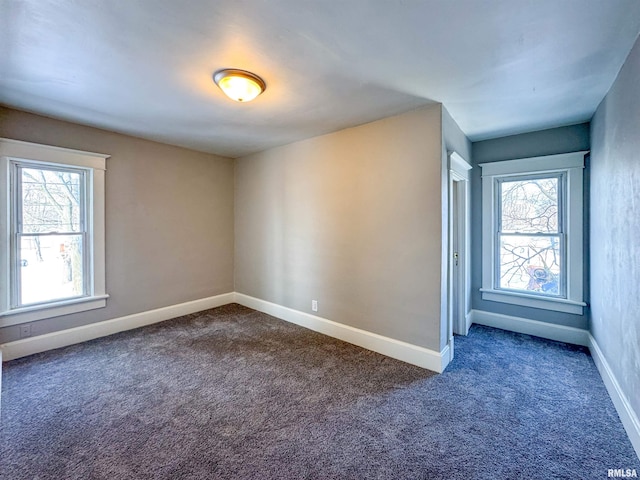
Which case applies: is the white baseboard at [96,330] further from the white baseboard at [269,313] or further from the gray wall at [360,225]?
the gray wall at [360,225]

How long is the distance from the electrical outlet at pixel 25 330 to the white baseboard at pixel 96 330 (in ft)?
0.13

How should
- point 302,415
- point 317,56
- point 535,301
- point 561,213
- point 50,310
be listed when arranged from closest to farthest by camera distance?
point 317,56, point 302,415, point 50,310, point 561,213, point 535,301

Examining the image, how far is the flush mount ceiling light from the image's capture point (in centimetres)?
213

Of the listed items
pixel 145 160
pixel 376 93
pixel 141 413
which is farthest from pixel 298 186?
pixel 141 413

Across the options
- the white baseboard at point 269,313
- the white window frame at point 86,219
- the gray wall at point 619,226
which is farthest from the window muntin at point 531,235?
the white window frame at point 86,219

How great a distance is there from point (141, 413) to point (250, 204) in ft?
10.4

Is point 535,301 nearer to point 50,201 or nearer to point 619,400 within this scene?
point 619,400

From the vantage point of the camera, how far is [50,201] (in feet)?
10.5

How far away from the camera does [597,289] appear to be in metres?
2.85

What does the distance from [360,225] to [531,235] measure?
86.9 inches

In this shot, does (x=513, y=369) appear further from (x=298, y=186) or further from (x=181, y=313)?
(x=181, y=313)

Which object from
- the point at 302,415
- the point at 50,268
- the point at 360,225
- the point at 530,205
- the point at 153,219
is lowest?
the point at 302,415

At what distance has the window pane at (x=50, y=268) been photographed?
303 cm

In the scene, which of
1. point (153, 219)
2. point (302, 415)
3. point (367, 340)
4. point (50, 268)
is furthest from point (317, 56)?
point (50, 268)
